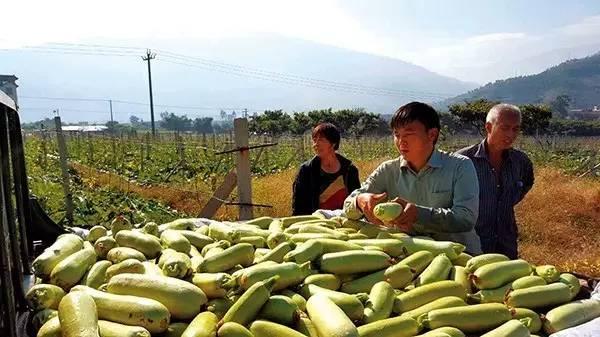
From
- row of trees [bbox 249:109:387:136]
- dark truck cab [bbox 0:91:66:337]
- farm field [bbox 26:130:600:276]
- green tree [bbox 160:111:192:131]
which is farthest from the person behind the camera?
green tree [bbox 160:111:192:131]

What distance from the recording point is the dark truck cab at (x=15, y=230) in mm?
1871

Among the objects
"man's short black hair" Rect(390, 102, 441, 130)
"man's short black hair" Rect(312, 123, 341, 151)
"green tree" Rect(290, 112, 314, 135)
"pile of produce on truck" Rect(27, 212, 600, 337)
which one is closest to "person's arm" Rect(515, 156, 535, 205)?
"man's short black hair" Rect(312, 123, 341, 151)

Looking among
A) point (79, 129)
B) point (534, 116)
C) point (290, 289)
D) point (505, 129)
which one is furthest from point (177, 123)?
point (290, 289)

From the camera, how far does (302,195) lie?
5316 millimetres

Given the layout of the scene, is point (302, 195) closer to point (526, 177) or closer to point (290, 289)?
point (526, 177)

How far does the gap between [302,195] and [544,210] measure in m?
10.3

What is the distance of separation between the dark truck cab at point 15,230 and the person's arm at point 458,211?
6.69 feet

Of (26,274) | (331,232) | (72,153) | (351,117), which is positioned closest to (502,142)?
(331,232)

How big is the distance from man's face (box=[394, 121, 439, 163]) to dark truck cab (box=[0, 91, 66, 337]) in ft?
6.85

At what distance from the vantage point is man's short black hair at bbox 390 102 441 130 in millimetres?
3204

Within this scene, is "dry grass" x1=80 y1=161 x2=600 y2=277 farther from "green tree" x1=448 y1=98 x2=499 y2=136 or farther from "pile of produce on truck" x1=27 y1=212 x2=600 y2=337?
"green tree" x1=448 y1=98 x2=499 y2=136

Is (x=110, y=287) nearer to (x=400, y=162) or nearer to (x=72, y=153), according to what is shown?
(x=400, y=162)

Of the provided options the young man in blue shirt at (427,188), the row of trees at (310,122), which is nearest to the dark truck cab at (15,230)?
the young man in blue shirt at (427,188)

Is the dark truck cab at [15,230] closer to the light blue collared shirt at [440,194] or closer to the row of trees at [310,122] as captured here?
the light blue collared shirt at [440,194]
